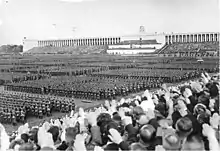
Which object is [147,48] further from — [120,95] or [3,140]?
[3,140]

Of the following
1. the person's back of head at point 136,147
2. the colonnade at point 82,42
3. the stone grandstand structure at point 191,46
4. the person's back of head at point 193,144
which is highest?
the colonnade at point 82,42

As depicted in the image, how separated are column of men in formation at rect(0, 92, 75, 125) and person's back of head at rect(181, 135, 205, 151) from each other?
27.3 ft

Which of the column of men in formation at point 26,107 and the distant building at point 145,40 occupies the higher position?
the distant building at point 145,40

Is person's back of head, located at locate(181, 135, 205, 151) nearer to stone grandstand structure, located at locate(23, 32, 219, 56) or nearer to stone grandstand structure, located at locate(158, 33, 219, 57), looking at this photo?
stone grandstand structure, located at locate(158, 33, 219, 57)

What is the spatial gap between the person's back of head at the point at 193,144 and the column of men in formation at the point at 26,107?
8.31 m

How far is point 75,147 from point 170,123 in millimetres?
1009

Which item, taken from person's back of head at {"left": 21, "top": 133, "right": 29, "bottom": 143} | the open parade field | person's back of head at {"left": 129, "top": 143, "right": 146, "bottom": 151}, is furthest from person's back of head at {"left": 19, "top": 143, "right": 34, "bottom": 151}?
the open parade field

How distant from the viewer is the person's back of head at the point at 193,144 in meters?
2.90

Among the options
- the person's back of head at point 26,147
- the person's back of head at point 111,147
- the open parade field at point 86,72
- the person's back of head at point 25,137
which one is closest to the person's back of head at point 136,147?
the person's back of head at point 111,147

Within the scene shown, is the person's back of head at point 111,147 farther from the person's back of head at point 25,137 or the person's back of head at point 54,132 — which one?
the person's back of head at point 25,137

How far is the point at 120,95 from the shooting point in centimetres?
1589

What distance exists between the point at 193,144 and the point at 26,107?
30.7 ft

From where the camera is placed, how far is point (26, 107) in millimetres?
11523

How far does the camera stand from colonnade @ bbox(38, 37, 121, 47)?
8756cm
